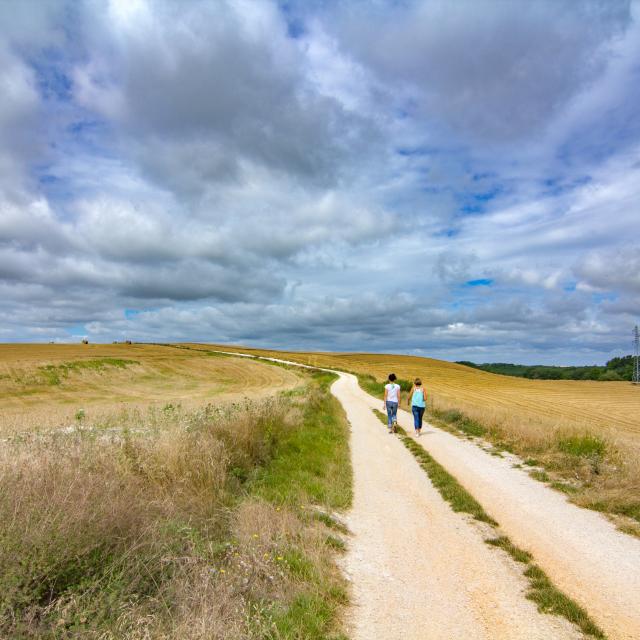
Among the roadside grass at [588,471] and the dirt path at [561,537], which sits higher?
the roadside grass at [588,471]

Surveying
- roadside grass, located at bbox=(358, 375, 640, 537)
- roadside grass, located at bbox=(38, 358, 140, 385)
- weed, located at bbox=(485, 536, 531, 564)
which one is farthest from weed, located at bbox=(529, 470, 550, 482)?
roadside grass, located at bbox=(38, 358, 140, 385)

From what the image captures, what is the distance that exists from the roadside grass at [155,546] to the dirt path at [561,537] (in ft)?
6.12

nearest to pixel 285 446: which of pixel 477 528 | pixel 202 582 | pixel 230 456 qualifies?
pixel 230 456

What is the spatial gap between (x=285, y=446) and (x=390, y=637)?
8.35 meters

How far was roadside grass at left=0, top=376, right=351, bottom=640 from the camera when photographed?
3.78 metres

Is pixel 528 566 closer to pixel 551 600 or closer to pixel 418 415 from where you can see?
pixel 551 600

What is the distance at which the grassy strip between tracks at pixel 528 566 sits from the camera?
4.81m

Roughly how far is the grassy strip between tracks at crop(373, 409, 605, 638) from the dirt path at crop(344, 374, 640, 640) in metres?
0.15

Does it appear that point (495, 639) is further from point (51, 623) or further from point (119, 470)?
point (119, 470)

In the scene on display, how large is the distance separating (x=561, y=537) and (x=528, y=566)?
1.46m

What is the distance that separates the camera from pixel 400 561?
21.0 ft

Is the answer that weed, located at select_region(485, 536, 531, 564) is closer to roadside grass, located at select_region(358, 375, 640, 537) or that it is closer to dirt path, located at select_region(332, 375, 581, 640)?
dirt path, located at select_region(332, 375, 581, 640)

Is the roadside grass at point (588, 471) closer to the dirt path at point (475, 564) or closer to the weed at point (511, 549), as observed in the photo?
the dirt path at point (475, 564)

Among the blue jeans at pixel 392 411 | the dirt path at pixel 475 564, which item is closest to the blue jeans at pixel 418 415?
the blue jeans at pixel 392 411
